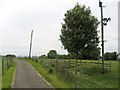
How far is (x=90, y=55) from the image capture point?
34.2 metres

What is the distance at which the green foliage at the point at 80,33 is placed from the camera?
1259 inches

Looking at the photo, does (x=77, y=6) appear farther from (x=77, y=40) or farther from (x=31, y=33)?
(x=31, y=33)

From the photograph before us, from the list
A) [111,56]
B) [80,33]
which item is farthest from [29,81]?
[111,56]

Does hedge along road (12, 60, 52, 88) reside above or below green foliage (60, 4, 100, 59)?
below

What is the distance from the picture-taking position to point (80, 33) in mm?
31750

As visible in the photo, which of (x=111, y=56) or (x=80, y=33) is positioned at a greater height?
(x=80, y=33)

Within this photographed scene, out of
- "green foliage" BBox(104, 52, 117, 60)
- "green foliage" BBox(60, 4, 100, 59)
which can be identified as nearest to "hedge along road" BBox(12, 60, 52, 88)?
"green foliage" BBox(60, 4, 100, 59)

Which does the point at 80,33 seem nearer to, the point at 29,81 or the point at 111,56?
the point at 29,81

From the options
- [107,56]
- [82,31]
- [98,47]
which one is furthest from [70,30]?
[107,56]

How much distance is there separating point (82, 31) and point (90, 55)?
363cm

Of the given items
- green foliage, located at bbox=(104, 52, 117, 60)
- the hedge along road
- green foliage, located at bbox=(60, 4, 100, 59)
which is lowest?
the hedge along road

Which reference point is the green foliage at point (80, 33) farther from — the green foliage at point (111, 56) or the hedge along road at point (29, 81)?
the green foliage at point (111, 56)

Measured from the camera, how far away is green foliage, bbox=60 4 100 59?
105 feet

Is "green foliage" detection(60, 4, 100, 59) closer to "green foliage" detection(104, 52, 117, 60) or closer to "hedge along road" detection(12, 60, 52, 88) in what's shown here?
"hedge along road" detection(12, 60, 52, 88)
